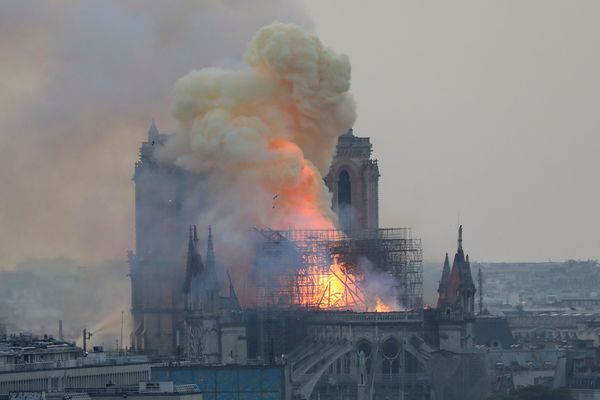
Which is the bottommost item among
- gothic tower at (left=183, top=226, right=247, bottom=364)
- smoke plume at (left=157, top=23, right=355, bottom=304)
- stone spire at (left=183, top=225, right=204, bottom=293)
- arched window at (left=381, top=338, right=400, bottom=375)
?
arched window at (left=381, top=338, right=400, bottom=375)

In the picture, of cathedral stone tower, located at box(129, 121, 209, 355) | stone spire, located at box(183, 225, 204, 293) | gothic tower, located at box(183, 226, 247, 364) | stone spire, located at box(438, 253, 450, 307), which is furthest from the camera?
cathedral stone tower, located at box(129, 121, 209, 355)

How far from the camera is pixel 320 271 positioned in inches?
7377

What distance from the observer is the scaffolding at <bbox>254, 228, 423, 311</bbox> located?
186 meters

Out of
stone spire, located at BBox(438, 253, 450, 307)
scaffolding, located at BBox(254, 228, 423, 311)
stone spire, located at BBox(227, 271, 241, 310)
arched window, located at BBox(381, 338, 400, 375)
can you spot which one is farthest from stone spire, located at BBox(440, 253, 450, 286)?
stone spire, located at BBox(227, 271, 241, 310)

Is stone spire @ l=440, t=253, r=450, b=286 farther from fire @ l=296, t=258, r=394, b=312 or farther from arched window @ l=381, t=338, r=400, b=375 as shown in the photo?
arched window @ l=381, t=338, r=400, b=375

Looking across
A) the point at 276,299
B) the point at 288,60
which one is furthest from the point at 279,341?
the point at 288,60

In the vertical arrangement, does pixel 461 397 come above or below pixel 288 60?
below

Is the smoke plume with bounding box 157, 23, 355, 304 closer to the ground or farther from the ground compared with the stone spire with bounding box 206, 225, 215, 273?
farther from the ground

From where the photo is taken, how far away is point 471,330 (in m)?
186

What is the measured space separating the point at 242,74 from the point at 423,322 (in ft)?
61.7

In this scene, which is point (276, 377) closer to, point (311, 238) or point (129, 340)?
point (311, 238)

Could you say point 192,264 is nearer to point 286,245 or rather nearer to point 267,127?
point 286,245

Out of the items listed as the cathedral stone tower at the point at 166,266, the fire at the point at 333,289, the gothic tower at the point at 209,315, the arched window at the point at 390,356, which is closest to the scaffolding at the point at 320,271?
the fire at the point at 333,289

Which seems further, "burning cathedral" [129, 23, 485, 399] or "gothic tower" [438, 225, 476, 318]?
"gothic tower" [438, 225, 476, 318]
